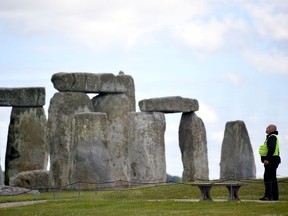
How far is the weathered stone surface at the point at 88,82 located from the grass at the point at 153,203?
21.6 feet

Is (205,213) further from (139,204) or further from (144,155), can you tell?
(144,155)

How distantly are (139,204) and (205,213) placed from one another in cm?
332

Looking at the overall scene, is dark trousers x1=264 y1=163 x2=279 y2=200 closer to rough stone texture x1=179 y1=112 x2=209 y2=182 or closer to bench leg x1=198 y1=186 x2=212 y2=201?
bench leg x1=198 y1=186 x2=212 y2=201

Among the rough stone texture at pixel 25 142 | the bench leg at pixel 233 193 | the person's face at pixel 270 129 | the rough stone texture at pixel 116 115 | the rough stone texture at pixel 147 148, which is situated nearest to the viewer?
the person's face at pixel 270 129

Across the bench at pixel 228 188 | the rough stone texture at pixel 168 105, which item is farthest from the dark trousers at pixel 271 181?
the rough stone texture at pixel 168 105

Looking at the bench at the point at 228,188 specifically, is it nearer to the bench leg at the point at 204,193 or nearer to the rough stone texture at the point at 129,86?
the bench leg at the point at 204,193

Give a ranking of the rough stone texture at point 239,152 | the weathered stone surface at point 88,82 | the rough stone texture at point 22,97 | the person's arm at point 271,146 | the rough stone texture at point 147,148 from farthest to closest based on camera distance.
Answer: the rough stone texture at point 22,97 → the rough stone texture at point 239,152 → the weathered stone surface at point 88,82 → the rough stone texture at point 147,148 → the person's arm at point 271,146

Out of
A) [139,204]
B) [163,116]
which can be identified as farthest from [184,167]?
[139,204]

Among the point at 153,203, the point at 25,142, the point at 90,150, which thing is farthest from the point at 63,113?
the point at 153,203

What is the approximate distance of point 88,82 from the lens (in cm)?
4425

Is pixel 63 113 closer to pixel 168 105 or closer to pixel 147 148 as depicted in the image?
pixel 147 148

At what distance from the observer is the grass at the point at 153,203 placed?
28.8m

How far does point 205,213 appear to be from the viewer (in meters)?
28.1

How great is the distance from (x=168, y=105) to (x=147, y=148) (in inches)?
66.5
